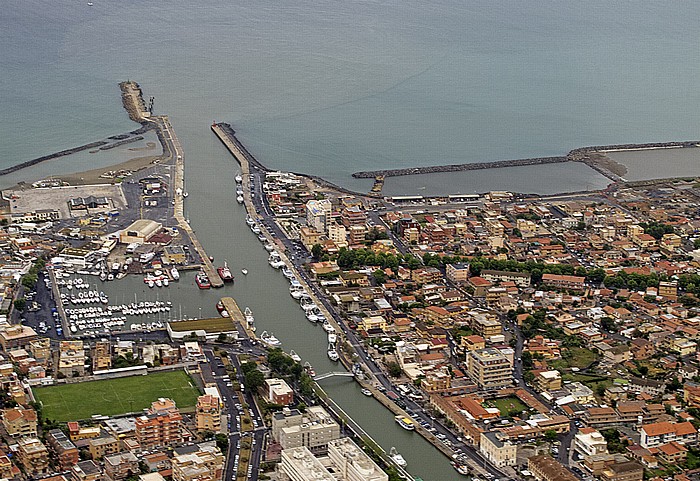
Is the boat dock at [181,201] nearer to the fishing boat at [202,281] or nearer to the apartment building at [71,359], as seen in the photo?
the fishing boat at [202,281]

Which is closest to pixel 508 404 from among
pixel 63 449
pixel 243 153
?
pixel 63 449

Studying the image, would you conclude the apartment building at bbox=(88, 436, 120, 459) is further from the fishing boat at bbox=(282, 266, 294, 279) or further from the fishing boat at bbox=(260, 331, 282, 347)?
the fishing boat at bbox=(282, 266, 294, 279)

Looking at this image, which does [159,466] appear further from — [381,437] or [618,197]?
[618,197]

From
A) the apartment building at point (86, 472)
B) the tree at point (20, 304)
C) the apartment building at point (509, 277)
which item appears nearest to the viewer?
the apartment building at point (86, 472)

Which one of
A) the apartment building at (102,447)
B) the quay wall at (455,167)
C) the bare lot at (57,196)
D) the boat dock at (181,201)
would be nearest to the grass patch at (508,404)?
the apartment building at (102,447)

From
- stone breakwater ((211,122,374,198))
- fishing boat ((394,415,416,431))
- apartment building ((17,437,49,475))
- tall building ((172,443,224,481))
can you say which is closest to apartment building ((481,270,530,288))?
stone breakwater ((211,122,374,198))

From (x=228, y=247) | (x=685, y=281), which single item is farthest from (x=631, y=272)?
(x=228, y=247)

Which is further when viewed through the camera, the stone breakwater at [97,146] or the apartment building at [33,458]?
the stone breakwater at [97,146]

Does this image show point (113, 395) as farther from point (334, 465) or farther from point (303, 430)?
point (334, 465)

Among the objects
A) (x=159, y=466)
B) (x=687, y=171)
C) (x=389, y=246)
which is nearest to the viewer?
(x=159, y=466)
